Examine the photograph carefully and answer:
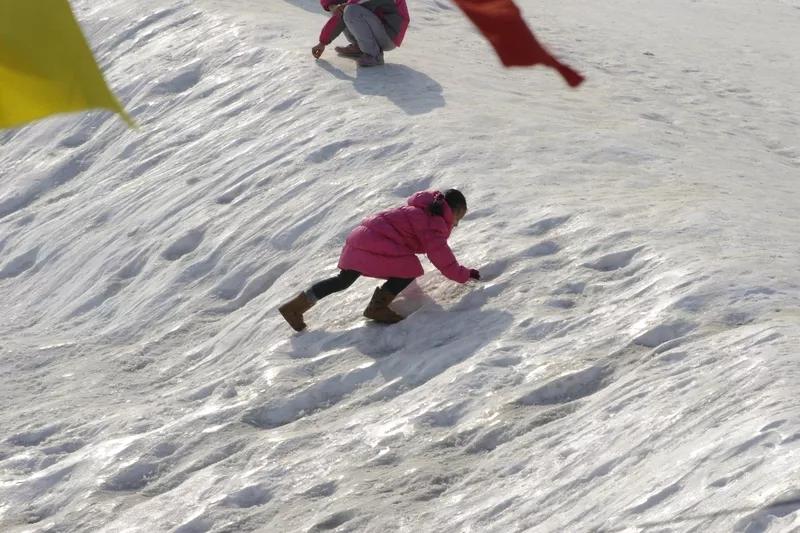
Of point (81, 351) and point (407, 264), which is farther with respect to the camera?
point (81, 351)

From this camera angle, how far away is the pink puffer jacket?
7465 mm

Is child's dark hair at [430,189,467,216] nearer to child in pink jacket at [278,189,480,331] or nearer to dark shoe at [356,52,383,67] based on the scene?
child in pink jacket at [278,189,480,331]

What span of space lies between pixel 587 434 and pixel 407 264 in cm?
206

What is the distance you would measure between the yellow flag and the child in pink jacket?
3.20 metres

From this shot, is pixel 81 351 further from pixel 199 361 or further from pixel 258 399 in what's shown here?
pixel 258 399

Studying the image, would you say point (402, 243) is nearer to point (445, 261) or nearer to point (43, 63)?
point (445, 261)

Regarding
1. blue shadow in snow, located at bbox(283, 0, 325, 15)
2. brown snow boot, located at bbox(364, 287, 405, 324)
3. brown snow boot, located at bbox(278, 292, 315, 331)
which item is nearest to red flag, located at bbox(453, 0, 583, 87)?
brown snow boot, located at bbox(364, 287, 405, 324)

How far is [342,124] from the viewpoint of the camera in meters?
10.3

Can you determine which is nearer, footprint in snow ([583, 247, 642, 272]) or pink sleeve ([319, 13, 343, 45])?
footprint in snow ([583, 247, 642, 272])

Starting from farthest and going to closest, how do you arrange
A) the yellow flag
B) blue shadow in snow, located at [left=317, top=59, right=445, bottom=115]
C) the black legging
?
blue shadow in snow, located at [left=317, top=59, right=445, bottom=115] → the black legging → the yellow flag

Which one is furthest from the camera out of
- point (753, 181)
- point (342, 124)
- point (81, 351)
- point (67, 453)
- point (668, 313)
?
point (342, 124)

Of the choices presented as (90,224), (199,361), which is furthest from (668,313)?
(90,224)

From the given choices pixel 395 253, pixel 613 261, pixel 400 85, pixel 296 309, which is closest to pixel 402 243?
pixel 395 253

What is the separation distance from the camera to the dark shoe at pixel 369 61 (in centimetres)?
→ 1166
